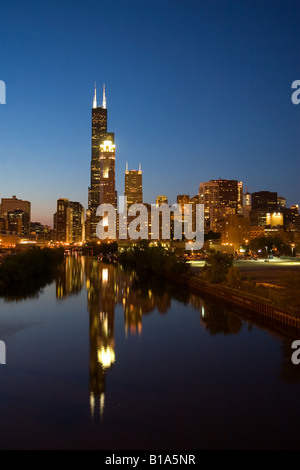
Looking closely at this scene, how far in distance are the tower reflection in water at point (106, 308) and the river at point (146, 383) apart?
3.1 inches

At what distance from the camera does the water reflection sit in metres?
12.3

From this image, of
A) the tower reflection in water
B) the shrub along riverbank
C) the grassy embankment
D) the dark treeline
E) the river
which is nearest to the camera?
the river

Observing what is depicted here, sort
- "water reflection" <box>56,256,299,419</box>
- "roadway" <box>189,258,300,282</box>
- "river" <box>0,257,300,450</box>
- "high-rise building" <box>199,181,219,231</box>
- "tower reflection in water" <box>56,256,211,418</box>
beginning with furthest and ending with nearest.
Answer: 1. "high-rise building" <box>199,181,219,231</box>
2. "roadway" <box>189,258,300,282</box>
3. "water reflection" <box>56,256,299,419</box>
4. "tower reflection in water" <box>56,256,211,418</box>
5. "river" <box>0,257,300,450</box>

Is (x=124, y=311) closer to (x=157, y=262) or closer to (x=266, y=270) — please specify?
(x=266, y=270)

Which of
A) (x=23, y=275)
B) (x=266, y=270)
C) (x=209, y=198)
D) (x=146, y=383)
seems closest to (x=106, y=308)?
(x=146, y=383)

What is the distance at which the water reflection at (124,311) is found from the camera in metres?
12.3

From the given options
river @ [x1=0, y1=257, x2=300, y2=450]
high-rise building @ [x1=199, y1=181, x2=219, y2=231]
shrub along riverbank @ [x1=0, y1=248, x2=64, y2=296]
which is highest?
high-rise building @ [x1=199, y1=181, x2=219, y2=231]

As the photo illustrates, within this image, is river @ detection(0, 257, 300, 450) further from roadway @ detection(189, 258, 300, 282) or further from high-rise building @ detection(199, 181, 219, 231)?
high-rise building @ detection(199, 181, 219, 231)

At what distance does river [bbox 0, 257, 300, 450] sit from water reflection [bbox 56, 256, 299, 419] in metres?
0.08

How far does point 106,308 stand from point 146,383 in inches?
489

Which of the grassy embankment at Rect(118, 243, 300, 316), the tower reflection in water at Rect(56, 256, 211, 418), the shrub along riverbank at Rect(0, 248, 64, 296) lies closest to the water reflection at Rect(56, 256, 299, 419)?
the tower reflection in water at Rect(56, 256, 211, 418)

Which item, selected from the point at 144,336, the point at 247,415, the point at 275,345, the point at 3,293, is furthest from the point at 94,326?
the point at 3,293

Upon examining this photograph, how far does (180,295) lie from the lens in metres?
28.8
